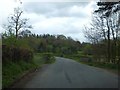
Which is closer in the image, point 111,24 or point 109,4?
point 109,4

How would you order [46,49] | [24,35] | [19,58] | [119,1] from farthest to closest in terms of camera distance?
[46,49], [24,35], [19,58], [119,1]

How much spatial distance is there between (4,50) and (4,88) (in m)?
8.66

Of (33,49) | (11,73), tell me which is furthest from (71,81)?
(33,49)

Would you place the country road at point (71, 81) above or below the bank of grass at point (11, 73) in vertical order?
below

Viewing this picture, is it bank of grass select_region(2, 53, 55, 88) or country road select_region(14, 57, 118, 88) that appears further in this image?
bank of grass select_region(2, 53, 55, 88)

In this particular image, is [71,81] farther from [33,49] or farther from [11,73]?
[33,49]

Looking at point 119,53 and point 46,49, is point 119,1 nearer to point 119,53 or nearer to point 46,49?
point 119,53

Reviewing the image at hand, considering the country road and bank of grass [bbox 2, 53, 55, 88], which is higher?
bank of grass [bbox 2, 53, 55, 88]

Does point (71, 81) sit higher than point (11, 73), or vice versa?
point (11, 73)

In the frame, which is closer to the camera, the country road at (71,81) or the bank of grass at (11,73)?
the country road at (71,81)

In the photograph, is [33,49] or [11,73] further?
[33,49]

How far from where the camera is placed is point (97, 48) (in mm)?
50375

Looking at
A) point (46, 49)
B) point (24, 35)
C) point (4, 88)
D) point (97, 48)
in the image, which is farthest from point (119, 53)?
point (46, 49)

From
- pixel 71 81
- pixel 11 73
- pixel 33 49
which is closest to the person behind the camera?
pixel 71 81
